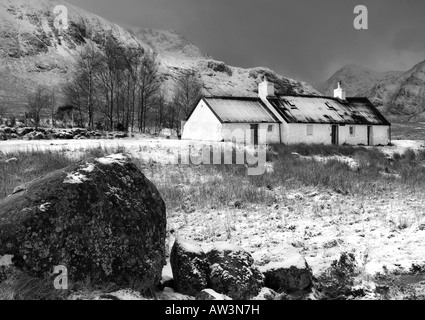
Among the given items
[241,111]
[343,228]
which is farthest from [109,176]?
[241,111]

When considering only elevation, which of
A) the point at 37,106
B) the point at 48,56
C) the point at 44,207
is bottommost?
the point at 44,207

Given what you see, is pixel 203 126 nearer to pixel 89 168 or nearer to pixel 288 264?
pixel 288 264

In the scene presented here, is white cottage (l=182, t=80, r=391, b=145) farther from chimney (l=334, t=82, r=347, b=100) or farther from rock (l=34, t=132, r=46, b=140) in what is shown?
rock (l=34, t=132, r=46, b=140)

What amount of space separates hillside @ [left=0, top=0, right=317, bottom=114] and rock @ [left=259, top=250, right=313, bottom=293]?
259 feet

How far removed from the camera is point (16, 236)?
14.2 ft

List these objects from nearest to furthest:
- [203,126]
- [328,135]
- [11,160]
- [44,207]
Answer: [44,207], [11,160], [203,126], [328,135]

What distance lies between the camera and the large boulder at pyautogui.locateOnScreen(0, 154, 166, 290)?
4395mm

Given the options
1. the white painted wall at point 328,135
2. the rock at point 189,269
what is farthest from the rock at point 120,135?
the rock at point 189,269

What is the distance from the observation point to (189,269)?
5.64 meters

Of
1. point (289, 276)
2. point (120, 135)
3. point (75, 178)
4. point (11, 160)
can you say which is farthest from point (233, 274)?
point (120, 135)

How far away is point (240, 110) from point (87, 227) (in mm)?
31779

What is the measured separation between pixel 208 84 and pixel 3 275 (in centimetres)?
16125

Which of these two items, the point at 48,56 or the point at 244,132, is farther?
the point at 48,56

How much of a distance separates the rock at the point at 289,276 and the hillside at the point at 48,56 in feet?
259
